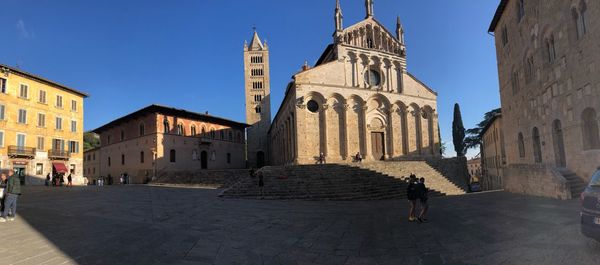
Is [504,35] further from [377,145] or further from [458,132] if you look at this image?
[458,132]

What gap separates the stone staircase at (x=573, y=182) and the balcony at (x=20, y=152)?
1483 inches

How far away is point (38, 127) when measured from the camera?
102 feet

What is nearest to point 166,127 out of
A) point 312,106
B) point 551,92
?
point 312,106

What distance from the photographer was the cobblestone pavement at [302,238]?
5.52 m

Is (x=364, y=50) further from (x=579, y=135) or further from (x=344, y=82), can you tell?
(x=579, y=135)

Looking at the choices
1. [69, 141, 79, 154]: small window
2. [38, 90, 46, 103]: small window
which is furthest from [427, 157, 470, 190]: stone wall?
[38, 90, 46, 103]: small window

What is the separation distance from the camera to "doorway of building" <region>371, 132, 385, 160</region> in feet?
107

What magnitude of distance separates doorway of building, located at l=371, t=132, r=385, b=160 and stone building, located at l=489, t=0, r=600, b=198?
12.9 meters

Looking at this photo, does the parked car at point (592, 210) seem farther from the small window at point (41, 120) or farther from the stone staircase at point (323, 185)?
the small window at point (41, 120)

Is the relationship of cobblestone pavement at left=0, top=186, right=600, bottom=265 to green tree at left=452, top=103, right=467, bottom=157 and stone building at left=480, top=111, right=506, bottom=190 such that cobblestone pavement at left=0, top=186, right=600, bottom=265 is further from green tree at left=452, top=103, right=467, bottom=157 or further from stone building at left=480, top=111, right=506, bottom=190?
green tree at left=452, top=103, right=467, bottom=157

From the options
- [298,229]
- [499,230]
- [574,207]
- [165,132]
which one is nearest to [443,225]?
[499,230]

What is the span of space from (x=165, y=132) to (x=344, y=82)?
20602 millimetres

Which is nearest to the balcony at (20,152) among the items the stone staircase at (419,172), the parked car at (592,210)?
the stone staircase at (419,172)

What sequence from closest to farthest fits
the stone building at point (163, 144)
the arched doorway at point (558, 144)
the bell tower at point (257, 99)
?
the arched doorway at point (558, 144) → the stone building at point (163, 144) → the bell tower at point (257, 99)
